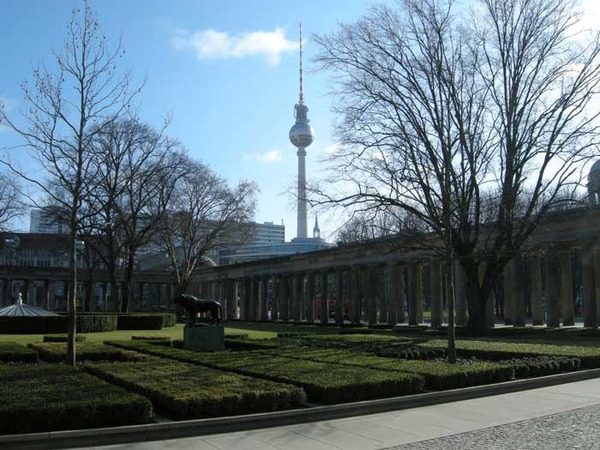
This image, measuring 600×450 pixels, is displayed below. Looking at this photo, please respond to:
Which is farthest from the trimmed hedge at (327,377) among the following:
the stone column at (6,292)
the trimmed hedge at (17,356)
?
the stone column at (6,292)

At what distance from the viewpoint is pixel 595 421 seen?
37.3ft

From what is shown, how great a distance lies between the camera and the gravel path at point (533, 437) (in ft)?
31.4

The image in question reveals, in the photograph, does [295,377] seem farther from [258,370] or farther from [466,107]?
[466,107]

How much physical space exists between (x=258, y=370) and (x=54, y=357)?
953cm

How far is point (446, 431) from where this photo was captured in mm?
10797

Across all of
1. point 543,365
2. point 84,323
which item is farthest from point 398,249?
point 84,323

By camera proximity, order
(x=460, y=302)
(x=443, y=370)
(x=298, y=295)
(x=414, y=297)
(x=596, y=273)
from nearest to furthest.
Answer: (x=443, y=370), (x=596, y=273), (x=460, y=302), (x=414, y=297), (x=298, y=295)

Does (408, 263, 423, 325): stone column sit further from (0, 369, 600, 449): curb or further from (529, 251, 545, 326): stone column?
(0, 369, 600, 449): curb

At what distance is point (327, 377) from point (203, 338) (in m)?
12.8

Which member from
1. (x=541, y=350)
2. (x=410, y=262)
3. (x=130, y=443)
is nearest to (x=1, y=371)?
(x=130, y=443)

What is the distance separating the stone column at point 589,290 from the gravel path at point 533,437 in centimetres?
3218

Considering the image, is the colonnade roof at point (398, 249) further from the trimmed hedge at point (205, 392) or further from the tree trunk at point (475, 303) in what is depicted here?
the trimmed hedge at point (205, 392)

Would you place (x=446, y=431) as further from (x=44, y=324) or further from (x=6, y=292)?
(x=6, y=292)

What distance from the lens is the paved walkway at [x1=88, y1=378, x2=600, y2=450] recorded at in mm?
9711
